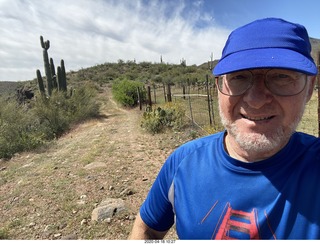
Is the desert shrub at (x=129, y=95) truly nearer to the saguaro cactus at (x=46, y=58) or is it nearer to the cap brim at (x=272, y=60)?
the saguaro cactus at (x=46, y=58)

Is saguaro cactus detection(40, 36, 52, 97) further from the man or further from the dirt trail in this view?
the man

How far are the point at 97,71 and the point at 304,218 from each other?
5028cm

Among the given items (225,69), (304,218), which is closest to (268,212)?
(304,218)

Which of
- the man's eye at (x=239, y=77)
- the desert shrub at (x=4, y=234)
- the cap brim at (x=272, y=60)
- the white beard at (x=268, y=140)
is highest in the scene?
the cap brim at (x=272, y=60)

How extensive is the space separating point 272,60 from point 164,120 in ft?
27.2

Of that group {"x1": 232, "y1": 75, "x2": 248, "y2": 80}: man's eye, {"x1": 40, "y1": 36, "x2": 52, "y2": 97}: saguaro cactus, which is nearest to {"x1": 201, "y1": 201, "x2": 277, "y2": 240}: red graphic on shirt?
{"x1": 232, "y1": 75, "x2": 248, "y2": 80}: man's eye

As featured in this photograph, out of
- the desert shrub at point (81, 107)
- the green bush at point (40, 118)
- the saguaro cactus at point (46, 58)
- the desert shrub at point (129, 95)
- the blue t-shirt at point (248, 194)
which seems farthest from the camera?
the desert shrub at point (129, 95)

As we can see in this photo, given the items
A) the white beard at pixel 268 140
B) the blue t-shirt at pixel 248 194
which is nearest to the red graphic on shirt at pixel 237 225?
the blue t-shirt at pixel 248 194

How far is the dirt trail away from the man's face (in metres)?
2.70

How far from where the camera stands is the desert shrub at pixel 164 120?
363 inches

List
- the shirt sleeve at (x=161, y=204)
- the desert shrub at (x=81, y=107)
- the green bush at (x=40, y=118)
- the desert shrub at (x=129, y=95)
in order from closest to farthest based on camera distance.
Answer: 1. the shirt sleeve at (x=161, y=204)
2. the green bush at (x=40, y=118)
3. the desert shrub at (x=81, y=107)
4. the desert shrub at (x=129, y=95)

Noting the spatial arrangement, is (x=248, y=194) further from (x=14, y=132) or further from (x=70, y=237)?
(x=14, y=132)

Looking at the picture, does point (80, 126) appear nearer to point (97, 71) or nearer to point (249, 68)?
point (249, 68)

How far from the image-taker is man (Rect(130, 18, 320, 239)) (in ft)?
3.79
